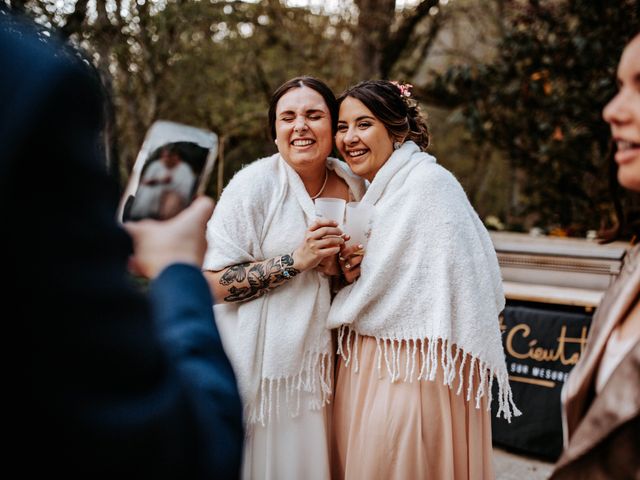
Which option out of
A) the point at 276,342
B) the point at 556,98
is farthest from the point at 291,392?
the point at 556,98

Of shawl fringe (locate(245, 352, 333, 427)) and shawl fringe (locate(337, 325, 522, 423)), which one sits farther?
shawl fringe (locate(245, 352, 333, 427))

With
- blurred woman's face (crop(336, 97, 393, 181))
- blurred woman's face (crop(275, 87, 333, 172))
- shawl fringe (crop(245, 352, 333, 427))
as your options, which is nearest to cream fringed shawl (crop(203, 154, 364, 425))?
shawl fringe (crop(245, 352, 333, 427))

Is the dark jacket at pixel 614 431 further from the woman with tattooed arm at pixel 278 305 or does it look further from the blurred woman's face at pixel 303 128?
the blurred woman's face at pixel 303 128

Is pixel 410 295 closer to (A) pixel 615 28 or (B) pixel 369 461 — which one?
(B) pixel 369 461

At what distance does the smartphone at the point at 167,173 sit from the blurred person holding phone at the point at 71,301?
196mm

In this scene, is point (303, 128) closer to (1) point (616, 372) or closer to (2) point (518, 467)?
(1) point (616, 372)

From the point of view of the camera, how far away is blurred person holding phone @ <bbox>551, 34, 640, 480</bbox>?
91 centimetres

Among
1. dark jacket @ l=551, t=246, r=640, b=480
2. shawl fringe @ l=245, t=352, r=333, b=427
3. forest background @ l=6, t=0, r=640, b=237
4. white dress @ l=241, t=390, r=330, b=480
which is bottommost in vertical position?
white dress @ l=241, t=390, r=330, b=480

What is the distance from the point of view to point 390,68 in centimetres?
718

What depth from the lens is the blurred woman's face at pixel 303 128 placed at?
235 cm

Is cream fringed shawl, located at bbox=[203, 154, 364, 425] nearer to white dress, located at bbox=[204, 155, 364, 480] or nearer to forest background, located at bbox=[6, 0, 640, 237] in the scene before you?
white dress, located at bbox=[204, 155, 364, 480]

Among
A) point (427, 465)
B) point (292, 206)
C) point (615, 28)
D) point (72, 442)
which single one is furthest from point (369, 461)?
point (615, 28)

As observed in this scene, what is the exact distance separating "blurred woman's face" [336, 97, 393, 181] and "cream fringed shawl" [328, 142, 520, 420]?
18cm

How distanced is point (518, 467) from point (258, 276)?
254 cm
